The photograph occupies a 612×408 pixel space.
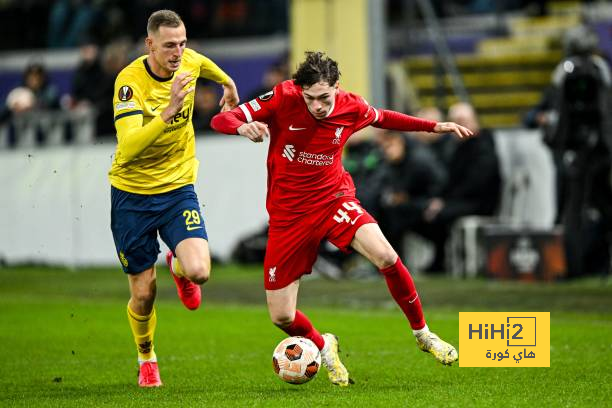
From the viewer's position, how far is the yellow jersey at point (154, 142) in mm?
9062

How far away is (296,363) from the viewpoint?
8891 mm

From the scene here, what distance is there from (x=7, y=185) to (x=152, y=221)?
13.9 metres

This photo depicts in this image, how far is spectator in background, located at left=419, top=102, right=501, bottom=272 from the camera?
1819 centimetres

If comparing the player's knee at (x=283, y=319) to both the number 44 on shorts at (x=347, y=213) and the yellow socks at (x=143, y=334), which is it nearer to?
the number 44 on shorts at (x=347, y=213)

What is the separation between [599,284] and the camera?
53.4 feet

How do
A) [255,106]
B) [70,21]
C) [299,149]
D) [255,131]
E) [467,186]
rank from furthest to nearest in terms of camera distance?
[70,21], [467,186], [299,149], [255,106], [255,131]

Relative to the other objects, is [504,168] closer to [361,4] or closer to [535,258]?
[535,258]

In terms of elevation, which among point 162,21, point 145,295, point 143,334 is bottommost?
point 143,334

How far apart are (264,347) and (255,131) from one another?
370 cm

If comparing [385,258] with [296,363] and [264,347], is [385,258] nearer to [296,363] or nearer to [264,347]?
[296,363]

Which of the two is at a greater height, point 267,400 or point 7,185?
point 267,400

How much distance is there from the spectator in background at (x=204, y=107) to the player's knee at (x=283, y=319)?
12.6 metres

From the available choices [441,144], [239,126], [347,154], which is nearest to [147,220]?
[239,126]

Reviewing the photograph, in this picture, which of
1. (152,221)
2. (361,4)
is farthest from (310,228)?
(361,4)
